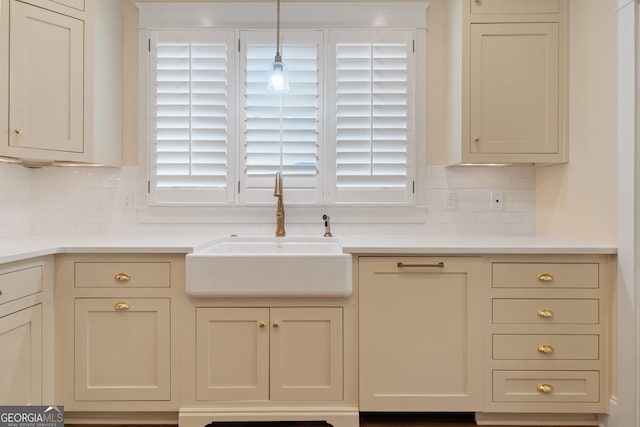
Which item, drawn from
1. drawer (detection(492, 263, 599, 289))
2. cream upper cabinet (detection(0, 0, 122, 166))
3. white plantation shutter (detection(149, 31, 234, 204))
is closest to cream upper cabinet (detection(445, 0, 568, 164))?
drawer (detection(492, 263, 599, 289))

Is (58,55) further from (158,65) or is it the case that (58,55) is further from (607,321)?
(607,321)

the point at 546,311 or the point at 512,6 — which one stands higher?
the point at 512,6

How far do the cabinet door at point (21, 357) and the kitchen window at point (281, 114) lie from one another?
1.00 meters

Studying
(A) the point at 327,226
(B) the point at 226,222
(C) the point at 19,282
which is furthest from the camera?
(B) the point at 226,222

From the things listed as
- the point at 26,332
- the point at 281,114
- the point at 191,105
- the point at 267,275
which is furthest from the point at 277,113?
the point at 26,332

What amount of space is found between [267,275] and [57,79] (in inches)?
61.4

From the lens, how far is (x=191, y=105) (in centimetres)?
267

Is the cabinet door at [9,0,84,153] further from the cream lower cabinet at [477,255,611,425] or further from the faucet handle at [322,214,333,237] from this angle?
the cream lower cabinet at [477,255,611,425]

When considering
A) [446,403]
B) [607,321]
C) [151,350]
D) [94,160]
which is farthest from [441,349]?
[94,160]

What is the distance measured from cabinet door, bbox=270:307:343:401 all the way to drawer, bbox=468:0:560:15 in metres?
1.87

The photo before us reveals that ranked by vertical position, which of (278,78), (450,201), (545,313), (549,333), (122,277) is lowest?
(549,333)

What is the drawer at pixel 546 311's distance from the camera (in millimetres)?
2070

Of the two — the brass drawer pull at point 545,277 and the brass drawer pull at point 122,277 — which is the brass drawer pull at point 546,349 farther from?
the brass drawer pull at point 122,277

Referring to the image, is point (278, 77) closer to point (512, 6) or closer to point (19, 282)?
point (512, 6)
